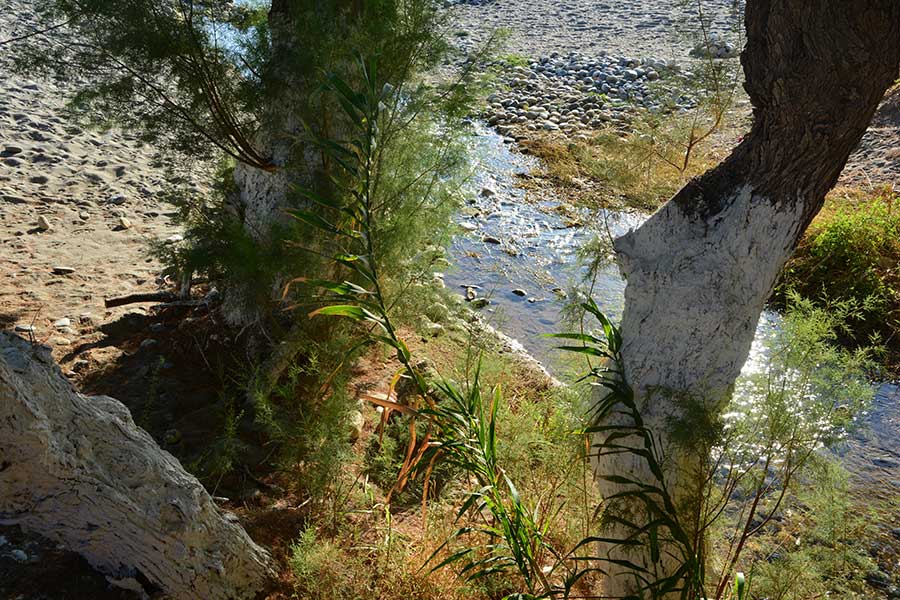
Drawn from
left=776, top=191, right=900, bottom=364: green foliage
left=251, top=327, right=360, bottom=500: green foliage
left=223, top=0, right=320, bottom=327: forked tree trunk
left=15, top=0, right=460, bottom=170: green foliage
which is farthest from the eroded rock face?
left=776, top=191, right=900, bottom=364: green foliage

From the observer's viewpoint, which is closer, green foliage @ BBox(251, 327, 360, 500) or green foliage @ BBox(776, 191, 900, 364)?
green foliage @ BBox(251, 327, 360, 500)

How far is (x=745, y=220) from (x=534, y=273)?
16.0 ft

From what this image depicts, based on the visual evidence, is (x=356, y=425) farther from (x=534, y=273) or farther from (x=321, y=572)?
(x=534, y=273)

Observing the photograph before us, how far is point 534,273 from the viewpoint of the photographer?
23.4ft

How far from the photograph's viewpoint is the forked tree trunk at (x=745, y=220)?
6.83 feet

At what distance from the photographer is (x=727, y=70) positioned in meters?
6.00

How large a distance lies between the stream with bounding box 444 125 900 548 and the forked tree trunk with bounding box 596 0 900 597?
1350 mm

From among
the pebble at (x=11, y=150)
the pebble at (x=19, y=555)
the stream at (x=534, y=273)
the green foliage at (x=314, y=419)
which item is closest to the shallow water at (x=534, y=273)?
the stream at (x=534, y=273)

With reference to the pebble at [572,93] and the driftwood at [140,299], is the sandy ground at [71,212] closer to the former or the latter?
the driftwood at [140,299]

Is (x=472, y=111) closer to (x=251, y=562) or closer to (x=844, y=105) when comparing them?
(x=844, y=105)

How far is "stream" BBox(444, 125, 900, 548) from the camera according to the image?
4598mm

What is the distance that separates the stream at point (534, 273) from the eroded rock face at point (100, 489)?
96.4 inches

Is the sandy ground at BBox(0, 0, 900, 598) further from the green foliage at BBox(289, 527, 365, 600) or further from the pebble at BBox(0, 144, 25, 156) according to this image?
the green foliage at BBox(289, 527, 365, 600)

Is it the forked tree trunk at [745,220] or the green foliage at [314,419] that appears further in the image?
the green foliage at [314,419]
